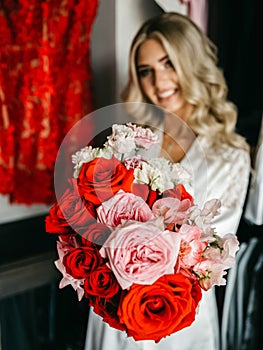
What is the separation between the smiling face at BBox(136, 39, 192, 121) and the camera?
1347mm

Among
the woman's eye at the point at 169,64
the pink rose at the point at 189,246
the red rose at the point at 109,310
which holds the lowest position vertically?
the red rose at the point at 109,310

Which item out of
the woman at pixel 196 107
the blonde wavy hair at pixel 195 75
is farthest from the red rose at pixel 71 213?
the blonde wavy hair at pixel 195 75

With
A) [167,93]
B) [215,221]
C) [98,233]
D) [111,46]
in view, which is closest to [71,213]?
[98,233]

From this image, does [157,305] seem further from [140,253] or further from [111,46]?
[111,46]

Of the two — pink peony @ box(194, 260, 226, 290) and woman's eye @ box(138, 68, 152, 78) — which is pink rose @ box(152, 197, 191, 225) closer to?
pink peony @ box(194, 260, 226, 290)

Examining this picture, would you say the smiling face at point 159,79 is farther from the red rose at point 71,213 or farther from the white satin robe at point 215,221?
the red rose at point 71,213

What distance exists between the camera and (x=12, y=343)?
1.46 meters

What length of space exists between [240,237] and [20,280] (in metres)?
0.76

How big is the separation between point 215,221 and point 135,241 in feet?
1.88

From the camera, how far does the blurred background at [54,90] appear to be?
1476 millimetres

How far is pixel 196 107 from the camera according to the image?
4.58 feet

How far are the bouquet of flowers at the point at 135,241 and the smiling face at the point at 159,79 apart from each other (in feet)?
1.88

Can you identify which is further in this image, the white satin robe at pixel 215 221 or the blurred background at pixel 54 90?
the blurred background at pixel 54 90

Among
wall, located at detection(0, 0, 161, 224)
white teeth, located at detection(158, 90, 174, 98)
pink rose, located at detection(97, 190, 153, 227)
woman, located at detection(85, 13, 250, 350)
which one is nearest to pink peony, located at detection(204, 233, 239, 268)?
pink rose, located at detection(97, 190, 153, 227)
